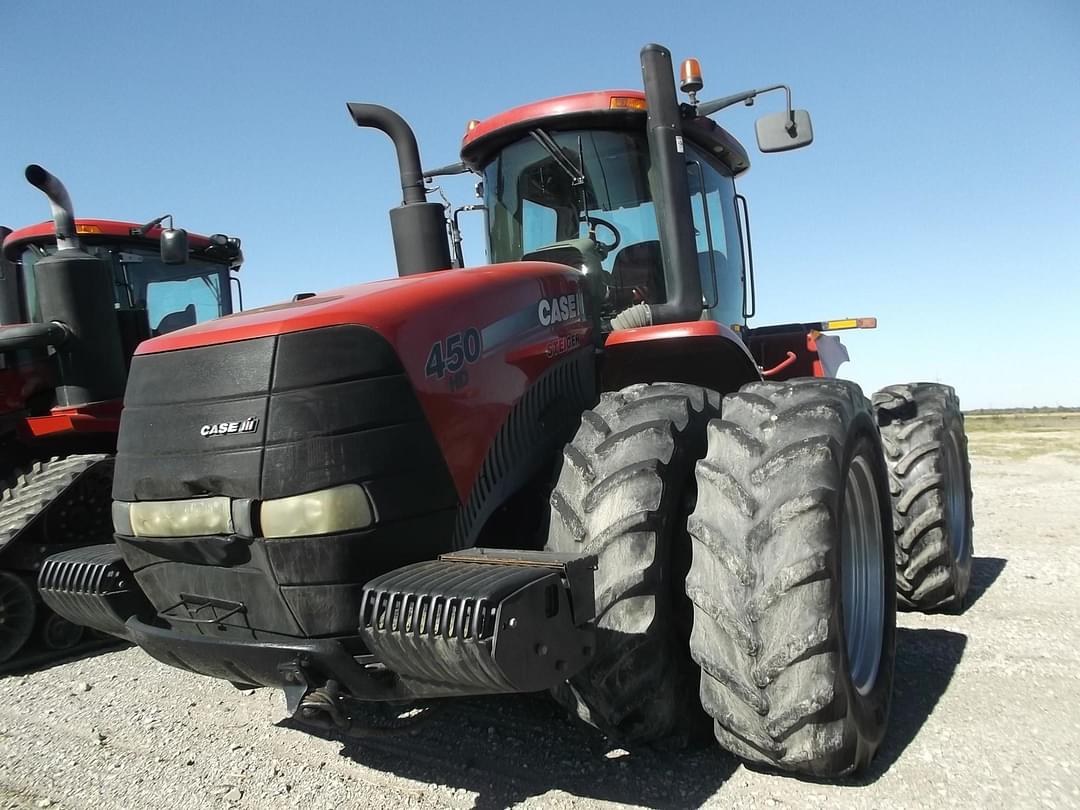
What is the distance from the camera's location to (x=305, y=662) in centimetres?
220

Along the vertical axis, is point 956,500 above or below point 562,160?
below

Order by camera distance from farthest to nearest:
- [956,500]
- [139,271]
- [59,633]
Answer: [139,271], [956,500], [59,633]

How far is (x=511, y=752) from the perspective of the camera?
9.34ft

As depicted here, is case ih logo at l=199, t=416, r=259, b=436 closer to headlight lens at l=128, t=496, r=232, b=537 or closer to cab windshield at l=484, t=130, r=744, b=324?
Result: headlight lens at l=128, t=496, r=232, b=537

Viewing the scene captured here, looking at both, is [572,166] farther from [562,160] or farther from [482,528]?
[482,528]

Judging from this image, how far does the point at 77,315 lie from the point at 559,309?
3.51 meters

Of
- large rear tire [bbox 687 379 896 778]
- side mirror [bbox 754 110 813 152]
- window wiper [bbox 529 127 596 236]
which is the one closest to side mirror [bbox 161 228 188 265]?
window wiper [bbox 529 127 596 236]

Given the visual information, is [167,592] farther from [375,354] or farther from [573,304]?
[573,304]

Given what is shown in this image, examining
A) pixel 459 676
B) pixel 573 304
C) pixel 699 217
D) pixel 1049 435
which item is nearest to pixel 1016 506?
pixel 699 217

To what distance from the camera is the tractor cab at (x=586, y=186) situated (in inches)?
145

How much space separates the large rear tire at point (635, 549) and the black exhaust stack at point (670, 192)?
900 mm

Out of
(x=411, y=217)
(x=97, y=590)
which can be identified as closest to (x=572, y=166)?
(x=411, y=217)

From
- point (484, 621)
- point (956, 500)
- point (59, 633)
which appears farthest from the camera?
point (956, 500)

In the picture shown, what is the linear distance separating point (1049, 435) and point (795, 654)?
818 inches
